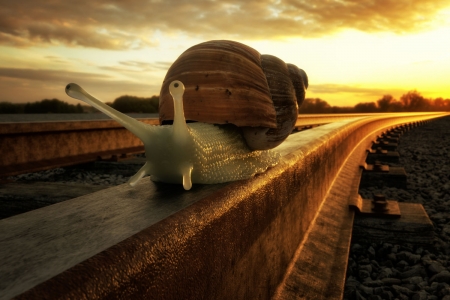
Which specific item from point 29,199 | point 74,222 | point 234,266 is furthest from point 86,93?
point 29,199

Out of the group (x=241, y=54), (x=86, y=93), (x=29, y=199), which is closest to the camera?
(x=86, y=93)

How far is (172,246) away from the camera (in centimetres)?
101

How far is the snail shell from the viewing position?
2080mm

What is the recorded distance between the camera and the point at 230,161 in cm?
201

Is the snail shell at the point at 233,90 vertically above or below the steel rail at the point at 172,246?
above

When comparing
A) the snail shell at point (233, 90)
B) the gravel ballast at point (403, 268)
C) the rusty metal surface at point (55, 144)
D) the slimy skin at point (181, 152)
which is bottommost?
the gravel ballast at point (403, 268)

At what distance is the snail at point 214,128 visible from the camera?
1642mm

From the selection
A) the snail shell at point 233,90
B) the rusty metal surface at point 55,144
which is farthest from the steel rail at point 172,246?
the rusty metal surface at point 55,144

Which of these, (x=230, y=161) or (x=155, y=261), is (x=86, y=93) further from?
(x=230, y=161)

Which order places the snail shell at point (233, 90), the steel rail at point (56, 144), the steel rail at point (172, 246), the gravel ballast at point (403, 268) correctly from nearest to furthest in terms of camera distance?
the steel rail at point (172, 246), the snail shell at point (233, 90), the gravel ballast at point (403, 268), the steel rail at point (56, 144)

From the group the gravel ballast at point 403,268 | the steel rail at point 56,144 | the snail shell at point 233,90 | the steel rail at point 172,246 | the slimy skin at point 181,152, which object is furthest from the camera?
the steel rail at point 56,144

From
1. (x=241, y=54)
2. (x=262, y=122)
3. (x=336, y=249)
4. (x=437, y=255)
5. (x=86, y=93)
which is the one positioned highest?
(x=241, y=54)

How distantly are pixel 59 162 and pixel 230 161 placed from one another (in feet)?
11.0

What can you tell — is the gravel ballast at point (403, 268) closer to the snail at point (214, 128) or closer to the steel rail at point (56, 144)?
the snail at point (214, 128)
